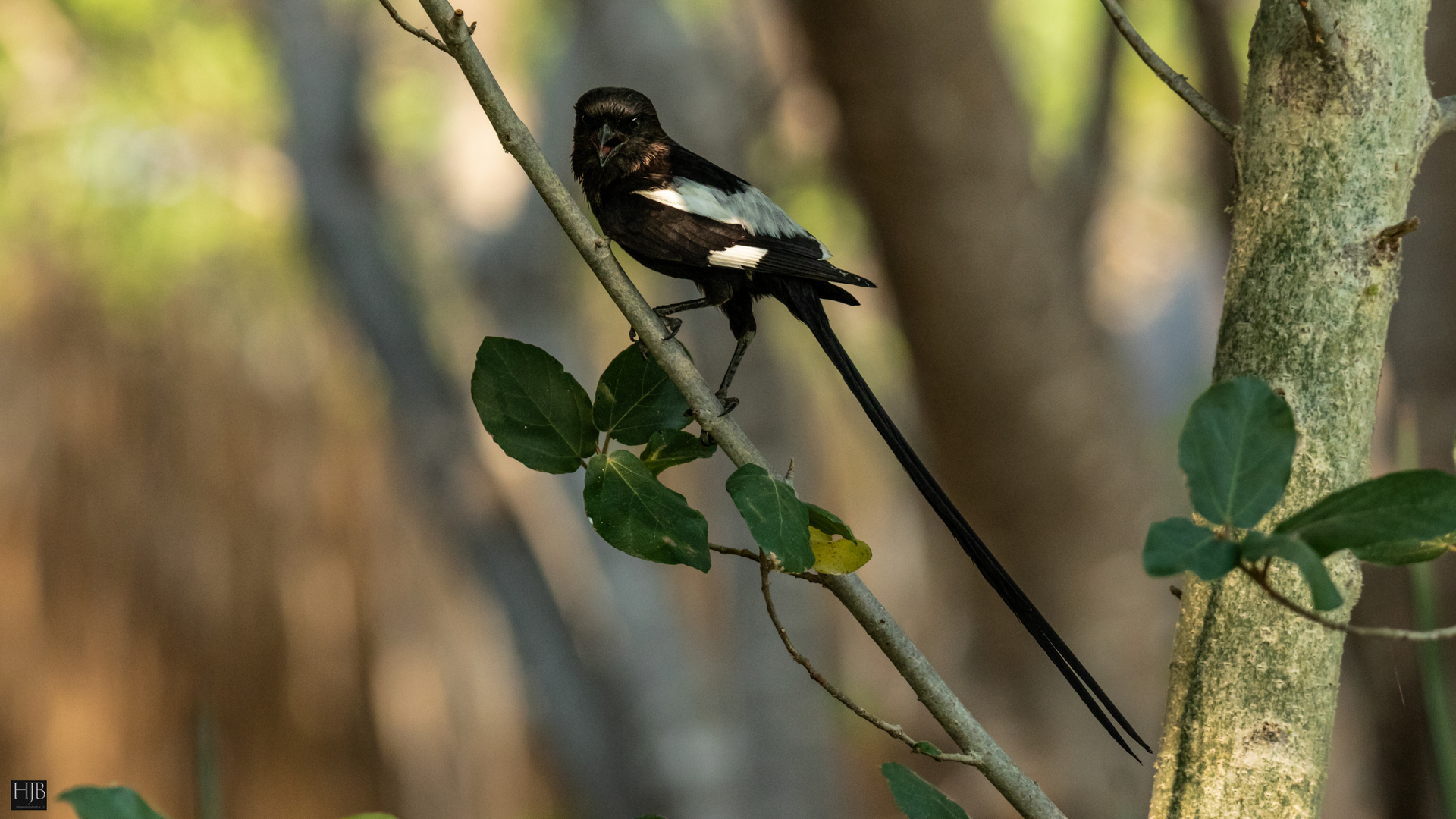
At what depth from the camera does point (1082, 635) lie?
2.75m

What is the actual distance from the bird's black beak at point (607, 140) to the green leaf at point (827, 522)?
61 centimetres

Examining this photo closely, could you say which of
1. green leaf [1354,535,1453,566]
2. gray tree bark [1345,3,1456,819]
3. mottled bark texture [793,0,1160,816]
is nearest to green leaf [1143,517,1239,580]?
green leaf [1354,535,1453,566]

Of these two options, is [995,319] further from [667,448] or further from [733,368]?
[667,448]

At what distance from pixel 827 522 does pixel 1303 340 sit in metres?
0.25

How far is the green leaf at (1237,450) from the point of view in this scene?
37cm

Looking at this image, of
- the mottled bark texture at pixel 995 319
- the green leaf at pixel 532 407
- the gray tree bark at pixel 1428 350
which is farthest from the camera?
the mottled bark texture at pixel 995 319

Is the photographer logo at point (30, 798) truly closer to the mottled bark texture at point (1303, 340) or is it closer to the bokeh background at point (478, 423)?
the mottled bark texture at point (1303, 340)

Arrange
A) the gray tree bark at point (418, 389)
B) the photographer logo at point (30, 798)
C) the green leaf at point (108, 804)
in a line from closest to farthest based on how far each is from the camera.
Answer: the green leaf at point (108, 804) → the photographer logo at point (30, 798) → the gray tree bark at point (418, 389)

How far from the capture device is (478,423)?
313 cm

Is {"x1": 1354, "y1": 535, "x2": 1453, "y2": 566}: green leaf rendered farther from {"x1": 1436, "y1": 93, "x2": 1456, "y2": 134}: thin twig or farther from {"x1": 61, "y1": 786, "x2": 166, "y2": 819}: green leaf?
{"x1": 61, "y1": 786, "x2": 166, "y2": 819}: green leaf

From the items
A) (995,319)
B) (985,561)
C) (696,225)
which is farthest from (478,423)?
(985,561)

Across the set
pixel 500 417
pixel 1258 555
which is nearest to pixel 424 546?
pixel 500 417

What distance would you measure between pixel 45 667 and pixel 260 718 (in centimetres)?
82

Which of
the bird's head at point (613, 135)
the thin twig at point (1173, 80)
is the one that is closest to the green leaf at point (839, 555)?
the thin twig at point (1173, 80)
